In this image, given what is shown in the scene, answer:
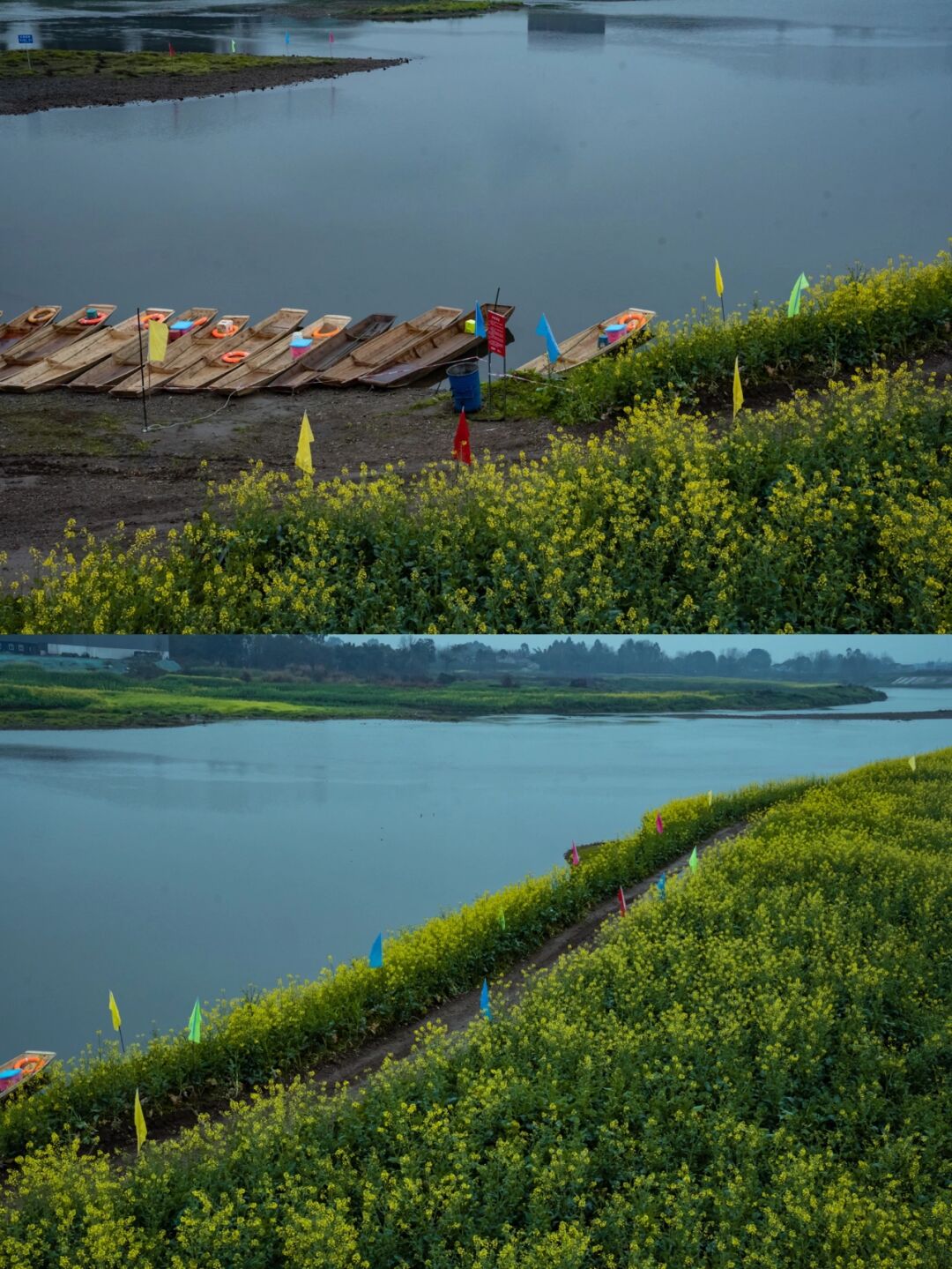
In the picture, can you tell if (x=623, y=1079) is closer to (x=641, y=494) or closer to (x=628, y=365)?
(x=641, y=494)

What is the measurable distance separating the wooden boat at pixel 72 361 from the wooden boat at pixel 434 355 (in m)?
1.77

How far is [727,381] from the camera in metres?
8.66

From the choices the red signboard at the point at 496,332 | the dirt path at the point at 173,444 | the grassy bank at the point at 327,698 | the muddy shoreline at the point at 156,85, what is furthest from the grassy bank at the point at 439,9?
the grassy bank at the point at 327,698

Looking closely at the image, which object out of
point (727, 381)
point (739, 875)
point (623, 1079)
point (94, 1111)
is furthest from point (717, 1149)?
point (727, 381)

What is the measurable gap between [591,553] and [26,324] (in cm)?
756

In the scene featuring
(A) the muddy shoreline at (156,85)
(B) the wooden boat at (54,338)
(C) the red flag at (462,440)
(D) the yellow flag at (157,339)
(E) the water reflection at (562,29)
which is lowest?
(C) the red flag at (462,440)

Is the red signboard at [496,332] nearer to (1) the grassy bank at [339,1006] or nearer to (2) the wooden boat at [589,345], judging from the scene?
(2) the wooden boat at [589,345]

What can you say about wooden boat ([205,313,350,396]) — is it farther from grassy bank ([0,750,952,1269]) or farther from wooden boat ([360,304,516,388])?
grassy bank ([0,750,952,1269])

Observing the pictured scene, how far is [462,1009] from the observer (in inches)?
177

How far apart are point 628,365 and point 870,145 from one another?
26.6 ft

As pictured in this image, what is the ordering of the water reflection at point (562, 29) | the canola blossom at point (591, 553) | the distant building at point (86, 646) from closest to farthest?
the distant building at point (86, 646) < the canola blossom at point (591, 553) < the water reflection at point (562, 29)

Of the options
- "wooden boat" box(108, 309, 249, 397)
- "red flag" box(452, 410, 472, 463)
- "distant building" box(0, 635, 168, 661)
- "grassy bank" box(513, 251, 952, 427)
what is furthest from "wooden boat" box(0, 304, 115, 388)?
"distant building" box(0, 635, 168, 661)

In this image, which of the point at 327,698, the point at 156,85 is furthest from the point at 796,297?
the point at 156,85

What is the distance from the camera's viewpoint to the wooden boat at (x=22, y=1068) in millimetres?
4406
